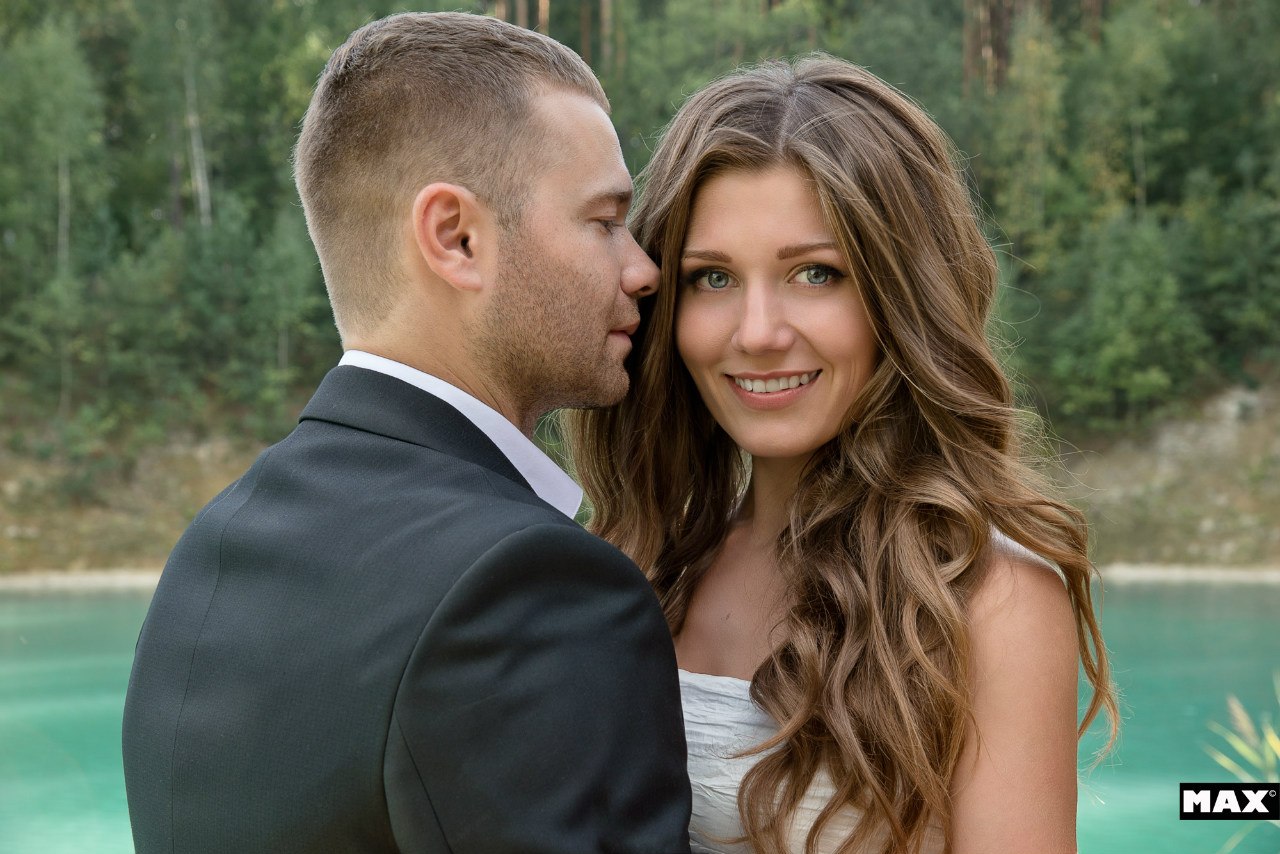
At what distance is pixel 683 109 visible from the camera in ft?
8.64

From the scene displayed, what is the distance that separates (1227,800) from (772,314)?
9.31 m

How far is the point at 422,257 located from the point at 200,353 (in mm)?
28095

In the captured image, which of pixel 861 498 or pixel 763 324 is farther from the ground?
pixel 763 324

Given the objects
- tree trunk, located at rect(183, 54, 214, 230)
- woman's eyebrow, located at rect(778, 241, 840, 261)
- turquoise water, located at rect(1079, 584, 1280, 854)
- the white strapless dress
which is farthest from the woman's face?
tree trunk, located at rect(183, 54, 214, 230)

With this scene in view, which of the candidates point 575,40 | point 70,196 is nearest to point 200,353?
point 70,196

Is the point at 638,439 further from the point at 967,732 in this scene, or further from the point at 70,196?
the point at 70,196

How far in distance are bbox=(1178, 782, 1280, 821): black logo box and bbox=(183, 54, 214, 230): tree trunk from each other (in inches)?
957

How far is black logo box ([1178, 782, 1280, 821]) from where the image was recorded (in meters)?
9.06

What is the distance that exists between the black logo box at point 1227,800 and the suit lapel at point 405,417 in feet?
27.3

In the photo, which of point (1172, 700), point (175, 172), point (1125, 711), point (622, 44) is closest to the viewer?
point (1125, 711)

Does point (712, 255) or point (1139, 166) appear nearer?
point (712, 255)

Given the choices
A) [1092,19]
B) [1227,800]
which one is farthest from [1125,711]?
[1092,19]

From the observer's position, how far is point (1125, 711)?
12758mm

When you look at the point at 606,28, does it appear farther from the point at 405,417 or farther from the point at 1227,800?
the point at 405,417
